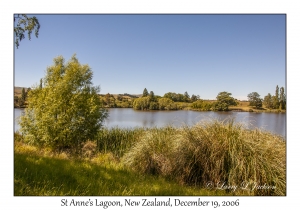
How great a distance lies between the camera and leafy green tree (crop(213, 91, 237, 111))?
754 centimetres

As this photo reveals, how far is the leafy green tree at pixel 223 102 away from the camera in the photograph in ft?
24.7

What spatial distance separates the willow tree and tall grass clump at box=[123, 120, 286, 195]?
15.7 feet

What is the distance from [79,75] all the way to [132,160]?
5409 millimetres

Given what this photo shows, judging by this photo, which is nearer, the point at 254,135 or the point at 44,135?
the point at 254,135

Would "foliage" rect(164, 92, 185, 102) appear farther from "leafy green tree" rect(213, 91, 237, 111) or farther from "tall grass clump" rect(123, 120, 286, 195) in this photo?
"tall grass clump" rect(123, 120, 286, 195)

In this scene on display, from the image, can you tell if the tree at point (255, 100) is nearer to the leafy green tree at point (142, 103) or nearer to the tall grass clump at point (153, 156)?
the tall grass clump at point (153, 156)

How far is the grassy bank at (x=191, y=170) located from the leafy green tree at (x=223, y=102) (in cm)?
248

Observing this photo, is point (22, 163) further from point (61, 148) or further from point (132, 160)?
point (61, 148)

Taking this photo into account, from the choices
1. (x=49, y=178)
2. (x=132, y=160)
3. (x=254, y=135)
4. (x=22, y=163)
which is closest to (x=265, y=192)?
(x=254, y=135)

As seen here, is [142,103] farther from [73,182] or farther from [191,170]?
[73,182]
